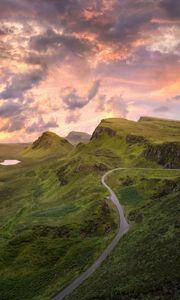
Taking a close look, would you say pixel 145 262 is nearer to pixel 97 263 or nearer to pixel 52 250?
pixel 97 263

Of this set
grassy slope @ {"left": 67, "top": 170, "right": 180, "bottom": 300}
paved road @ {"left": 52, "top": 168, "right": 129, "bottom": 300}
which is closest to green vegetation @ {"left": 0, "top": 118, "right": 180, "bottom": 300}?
grassy slope @ {"left": 67, "top": 170, "right": 180, "bottom": 300}

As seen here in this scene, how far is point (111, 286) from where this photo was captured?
55.3 m

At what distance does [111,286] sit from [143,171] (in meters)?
136

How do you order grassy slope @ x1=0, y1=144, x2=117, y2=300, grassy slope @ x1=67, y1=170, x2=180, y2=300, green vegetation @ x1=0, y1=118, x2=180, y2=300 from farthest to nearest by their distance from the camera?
grassy slope @ x1=0, y1=144, x2=117, y2=300 → green vegetation @ x1=0, y1=118, x2=180, y2=300 → grassy slope @ x1=67, y1=170, x2=180, y2=300

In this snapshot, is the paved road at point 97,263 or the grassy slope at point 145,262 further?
the paved road at point 97,263

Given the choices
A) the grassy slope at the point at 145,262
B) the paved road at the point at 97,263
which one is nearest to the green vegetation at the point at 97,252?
the grassy slope at the point at 145,262

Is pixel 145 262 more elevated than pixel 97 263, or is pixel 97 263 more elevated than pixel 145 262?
pixel 145 262

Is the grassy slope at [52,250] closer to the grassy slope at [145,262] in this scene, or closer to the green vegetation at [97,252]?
the green vegetation at [97,252]

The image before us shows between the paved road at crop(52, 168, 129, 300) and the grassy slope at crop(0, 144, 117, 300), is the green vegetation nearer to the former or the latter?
the grassy slope at crop(0, 144, 117, 300)

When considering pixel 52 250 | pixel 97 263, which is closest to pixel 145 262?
pixel 97 263

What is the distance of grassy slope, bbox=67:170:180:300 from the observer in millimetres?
48719

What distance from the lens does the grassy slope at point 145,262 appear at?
4872cm

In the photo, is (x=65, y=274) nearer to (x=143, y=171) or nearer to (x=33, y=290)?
(x=33, y=290)

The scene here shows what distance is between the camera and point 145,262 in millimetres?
60406
